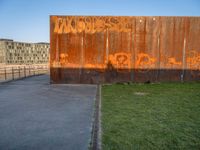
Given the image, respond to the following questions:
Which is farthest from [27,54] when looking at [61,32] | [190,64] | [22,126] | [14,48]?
[22,126]

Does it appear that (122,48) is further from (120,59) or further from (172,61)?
(172,61)

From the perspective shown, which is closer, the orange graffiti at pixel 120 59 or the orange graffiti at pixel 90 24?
the orange graffiti at pixel 90 24

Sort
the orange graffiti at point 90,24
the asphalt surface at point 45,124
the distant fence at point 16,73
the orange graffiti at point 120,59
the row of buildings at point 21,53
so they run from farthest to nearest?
1. the row of buildings at point 21,53
2. the distant fence at point 16,73
3. the orange graffiti at point 120,59
4. the orange graffiti at point 90,24
5. the asphalt surface at point 45,124

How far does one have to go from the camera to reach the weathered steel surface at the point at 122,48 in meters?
12.6

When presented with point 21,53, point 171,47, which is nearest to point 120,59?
point 171,47

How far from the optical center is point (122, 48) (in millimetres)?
12703

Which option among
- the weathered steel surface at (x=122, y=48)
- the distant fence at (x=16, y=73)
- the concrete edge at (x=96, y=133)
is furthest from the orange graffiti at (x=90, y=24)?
the concrete edge at (x=96, y=133)

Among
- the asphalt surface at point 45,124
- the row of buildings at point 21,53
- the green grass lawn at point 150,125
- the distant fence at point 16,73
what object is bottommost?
the asphalt surface at point 45,124

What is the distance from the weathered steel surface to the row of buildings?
33.9 metres

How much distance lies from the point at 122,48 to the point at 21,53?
122 ft

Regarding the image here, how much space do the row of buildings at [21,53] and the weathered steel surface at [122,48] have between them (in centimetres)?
3389

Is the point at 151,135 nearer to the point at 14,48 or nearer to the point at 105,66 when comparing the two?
the point at 105,66

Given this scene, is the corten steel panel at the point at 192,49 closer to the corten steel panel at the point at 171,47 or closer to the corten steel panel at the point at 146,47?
the corten steel panel at the point at 171,47

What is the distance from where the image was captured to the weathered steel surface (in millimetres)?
12570
